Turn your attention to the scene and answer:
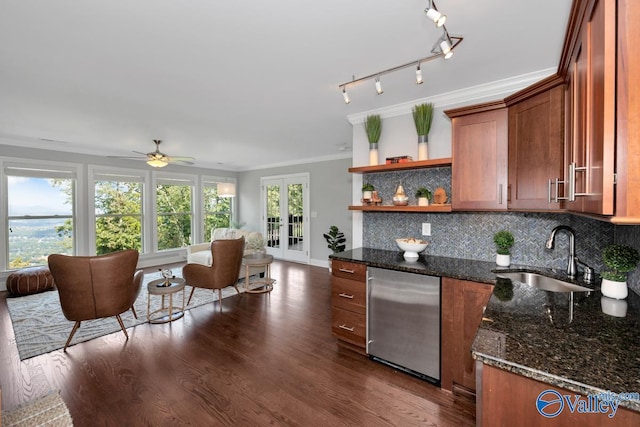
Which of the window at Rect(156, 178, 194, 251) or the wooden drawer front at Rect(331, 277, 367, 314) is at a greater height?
the window at Rect(156, 178, 194, 251)

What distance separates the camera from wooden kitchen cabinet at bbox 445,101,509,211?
2.11m

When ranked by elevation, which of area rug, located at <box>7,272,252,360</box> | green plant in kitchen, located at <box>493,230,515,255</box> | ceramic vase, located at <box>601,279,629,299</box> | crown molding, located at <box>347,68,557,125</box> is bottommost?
area rug, located at <box>7,272,252,360</box>

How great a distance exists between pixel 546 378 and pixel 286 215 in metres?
6.44

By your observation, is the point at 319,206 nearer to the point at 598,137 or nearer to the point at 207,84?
the point at 207,84

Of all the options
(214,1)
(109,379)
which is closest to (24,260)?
(109,379)

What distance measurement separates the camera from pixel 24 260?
4770mm

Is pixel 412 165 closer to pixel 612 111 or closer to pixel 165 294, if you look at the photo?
pixel 612 111

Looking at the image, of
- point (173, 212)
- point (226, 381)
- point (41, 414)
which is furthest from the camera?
point (173, 212)

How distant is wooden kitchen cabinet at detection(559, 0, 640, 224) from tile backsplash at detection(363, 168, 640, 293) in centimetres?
94

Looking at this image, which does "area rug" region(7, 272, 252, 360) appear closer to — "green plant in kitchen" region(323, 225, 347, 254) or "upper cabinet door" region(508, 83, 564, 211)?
"green plant in kitchen" region(323, 225, 347, 254)

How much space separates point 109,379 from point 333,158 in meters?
5.13

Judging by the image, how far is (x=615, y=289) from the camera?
145cm

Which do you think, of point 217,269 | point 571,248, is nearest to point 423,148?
point 571,248

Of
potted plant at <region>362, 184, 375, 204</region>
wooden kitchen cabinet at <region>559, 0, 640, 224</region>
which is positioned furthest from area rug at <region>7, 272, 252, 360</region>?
wooden kitchen cabinet at <region>559, 0, 640, 224</region>
